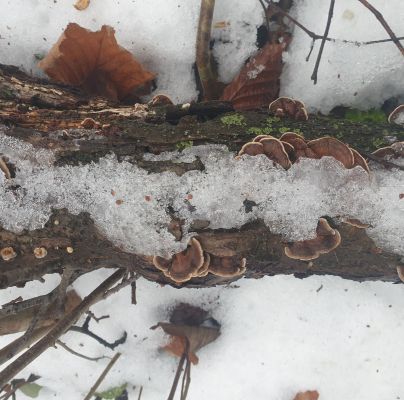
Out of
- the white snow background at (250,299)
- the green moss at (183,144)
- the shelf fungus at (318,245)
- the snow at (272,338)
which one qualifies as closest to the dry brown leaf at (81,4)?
the white snow background at (250,299)

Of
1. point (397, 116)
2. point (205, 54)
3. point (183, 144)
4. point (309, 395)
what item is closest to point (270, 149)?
point (183, 144)

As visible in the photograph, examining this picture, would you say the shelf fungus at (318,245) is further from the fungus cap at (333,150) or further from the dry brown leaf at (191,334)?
the dry brown leaf at (191,334)

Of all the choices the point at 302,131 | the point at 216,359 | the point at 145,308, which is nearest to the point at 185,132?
the point at 302,131

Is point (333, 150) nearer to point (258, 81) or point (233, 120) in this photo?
point (233, 120)

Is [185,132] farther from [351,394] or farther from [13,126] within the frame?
[351,394]

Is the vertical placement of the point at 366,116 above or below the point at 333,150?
above

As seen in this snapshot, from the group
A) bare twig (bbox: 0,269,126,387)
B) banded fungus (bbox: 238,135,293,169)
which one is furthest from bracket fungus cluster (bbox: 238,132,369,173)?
bare twig (bbox: 0,269,126,387)
